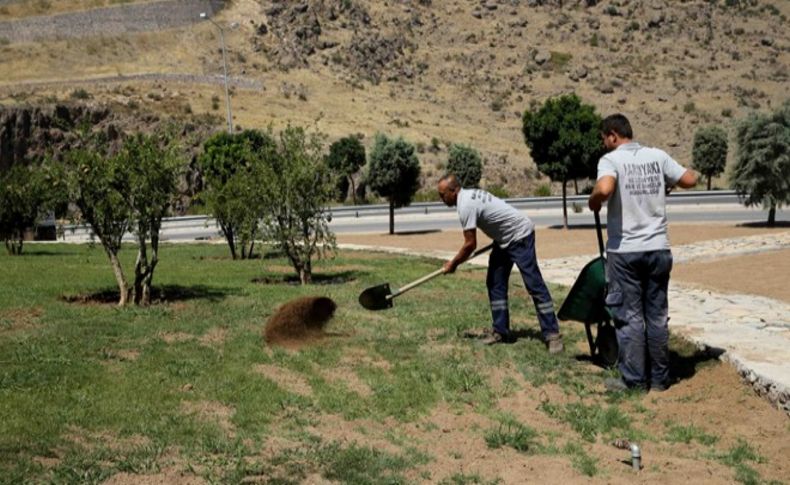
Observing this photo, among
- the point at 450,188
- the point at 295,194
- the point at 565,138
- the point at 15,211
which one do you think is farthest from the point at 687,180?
the point at 565,138

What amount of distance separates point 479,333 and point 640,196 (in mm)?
2849

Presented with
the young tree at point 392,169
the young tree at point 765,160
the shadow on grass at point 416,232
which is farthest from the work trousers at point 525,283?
the young tree at point 392,169

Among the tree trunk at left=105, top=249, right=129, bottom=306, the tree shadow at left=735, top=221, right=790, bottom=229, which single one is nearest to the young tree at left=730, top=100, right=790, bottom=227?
the tree shadow at left=735, top=221, right=790, bottom=229

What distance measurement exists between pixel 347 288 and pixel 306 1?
65497 mm

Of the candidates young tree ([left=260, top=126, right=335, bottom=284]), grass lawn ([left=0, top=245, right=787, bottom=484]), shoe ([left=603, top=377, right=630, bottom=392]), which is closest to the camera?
grass lawn ([left=0, top=245, right=787, bottom=484])

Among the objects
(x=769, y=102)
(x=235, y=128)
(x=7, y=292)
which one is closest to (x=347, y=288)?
(x=7, y=292)

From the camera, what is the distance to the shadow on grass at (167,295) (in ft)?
38.6

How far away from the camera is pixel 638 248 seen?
6.84 m

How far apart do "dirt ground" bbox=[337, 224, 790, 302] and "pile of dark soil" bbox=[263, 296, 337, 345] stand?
6516mm

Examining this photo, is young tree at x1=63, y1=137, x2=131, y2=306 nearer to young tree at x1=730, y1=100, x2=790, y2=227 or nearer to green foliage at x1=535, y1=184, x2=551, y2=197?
young tree at x1=730, y1=100, x2=790, y2=227

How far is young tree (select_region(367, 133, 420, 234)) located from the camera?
34531 millimetres

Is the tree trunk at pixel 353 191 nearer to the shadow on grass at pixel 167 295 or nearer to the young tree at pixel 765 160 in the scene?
the young tree at pixel 765 160

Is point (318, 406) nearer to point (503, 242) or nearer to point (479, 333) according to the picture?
point (503, 242)

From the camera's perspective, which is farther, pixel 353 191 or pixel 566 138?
pixel 353 191
